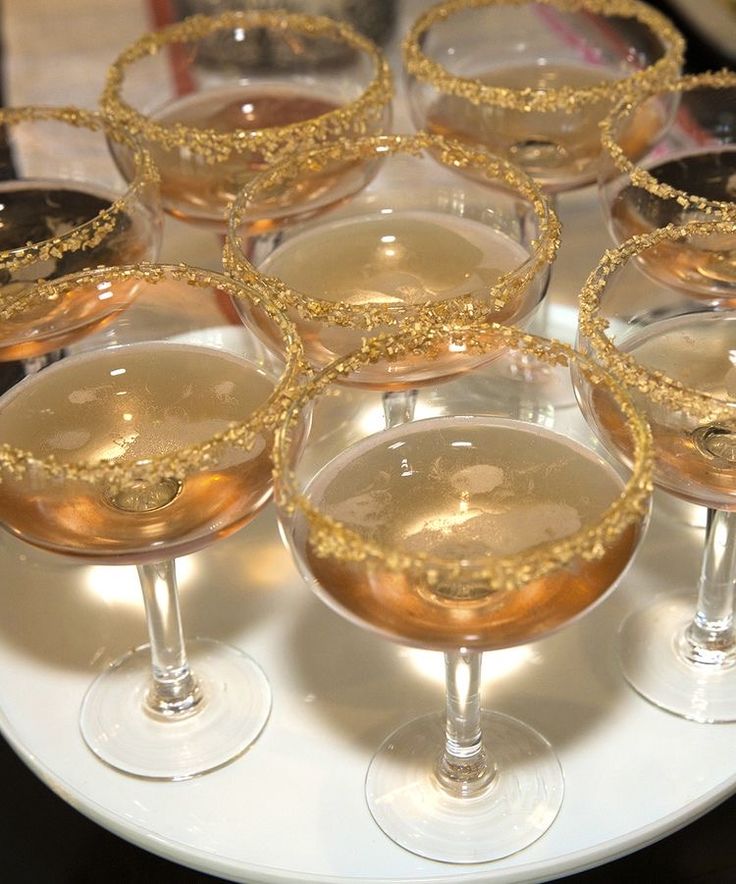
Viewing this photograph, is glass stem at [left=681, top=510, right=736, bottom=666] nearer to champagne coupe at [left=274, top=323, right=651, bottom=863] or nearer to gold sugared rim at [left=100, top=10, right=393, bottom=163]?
champagne coupe at [left=274, top=323, right=651, bottom=863]

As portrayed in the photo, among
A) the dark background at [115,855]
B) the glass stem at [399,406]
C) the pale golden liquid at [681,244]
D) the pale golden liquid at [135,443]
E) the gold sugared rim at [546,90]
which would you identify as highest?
the gold sugared rim at [546,90]

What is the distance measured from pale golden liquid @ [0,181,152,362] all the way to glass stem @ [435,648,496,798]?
0.28 m

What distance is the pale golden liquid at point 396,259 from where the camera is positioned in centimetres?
81

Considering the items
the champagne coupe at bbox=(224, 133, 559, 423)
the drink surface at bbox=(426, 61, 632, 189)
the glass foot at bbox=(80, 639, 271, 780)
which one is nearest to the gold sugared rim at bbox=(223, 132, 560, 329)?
the champagne coupe at bbox=(224, 133, 559, 423)

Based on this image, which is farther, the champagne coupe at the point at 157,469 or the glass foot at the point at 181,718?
the glass foot at the point at 181,718

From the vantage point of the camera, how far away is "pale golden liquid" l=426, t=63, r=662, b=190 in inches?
36.1

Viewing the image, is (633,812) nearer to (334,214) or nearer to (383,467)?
(383,467)

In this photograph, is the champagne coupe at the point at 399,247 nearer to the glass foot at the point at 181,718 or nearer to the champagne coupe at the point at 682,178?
the champagne coupe at the point at 682,178

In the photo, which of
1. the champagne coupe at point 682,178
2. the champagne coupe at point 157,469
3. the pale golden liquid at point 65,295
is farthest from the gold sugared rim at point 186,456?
the champagne coupe at point 682,178

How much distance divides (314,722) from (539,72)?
58 cm

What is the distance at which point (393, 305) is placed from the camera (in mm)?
739

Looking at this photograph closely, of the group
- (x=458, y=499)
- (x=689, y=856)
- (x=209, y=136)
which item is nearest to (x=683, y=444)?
(x=458, y=499)

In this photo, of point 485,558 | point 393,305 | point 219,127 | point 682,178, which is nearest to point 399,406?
point 393,305

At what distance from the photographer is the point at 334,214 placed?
0.89m
